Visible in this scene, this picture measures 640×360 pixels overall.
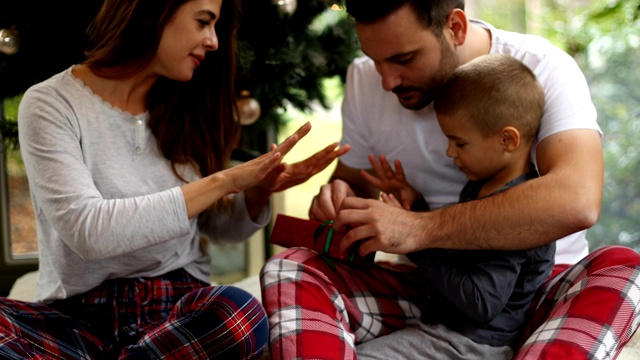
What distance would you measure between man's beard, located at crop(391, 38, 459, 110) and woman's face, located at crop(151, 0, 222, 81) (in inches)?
15.2

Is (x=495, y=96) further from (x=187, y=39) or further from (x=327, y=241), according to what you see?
(x=187, y=39)

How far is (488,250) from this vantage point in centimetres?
126

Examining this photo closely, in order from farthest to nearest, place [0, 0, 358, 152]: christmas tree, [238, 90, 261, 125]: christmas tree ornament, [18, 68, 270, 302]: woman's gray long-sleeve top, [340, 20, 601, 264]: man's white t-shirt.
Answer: [238, 90, 261, 125]: christmas tree ornament < [0, 0, 358, 152]: christmas tree < [340, 20, 601, 264]: man's white t-shirt < [18, 68, 270, 302]: woman's gray long-sleeve top

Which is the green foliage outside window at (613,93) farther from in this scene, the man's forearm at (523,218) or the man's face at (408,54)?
the man's forearm at (523,218)

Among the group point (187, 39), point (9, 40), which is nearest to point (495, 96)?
point (187, 39)

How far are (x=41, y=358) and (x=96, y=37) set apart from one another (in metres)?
0.61

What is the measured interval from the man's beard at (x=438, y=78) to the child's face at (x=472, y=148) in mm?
174

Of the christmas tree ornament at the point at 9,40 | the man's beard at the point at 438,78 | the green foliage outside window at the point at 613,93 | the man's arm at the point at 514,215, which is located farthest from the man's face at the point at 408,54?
the green foliage outside window at the point at 613,93

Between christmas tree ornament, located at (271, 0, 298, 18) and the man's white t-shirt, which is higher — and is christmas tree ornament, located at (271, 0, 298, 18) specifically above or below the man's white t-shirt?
above

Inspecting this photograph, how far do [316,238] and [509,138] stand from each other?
39 centimetres

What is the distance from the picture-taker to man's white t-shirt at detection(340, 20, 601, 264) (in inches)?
53.3

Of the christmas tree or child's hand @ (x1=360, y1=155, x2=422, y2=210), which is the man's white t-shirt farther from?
the christmas tree

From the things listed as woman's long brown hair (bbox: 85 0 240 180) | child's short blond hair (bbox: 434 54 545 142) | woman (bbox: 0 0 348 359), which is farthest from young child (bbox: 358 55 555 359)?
woman's long brown hair (bbox: 85 0 240 180)

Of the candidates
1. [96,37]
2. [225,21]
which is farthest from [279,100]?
[96,37]
